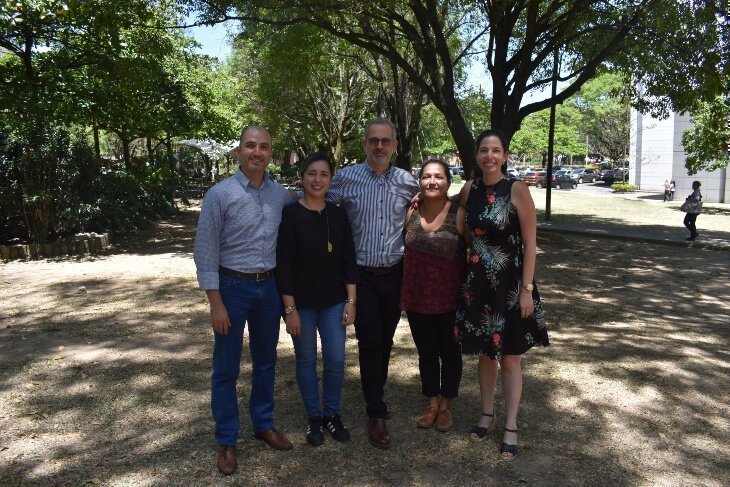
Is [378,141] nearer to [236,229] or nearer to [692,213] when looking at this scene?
[236,229]

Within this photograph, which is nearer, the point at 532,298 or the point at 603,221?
the point at 532,298

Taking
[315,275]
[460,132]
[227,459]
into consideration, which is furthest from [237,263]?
[460,132]

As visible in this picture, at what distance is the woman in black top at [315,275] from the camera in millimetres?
3264

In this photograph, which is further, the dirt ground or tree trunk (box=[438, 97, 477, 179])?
tree trunk (box=[438, 97, 477, 179])

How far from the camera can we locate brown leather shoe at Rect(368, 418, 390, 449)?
3496 mm

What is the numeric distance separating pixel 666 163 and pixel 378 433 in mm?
37501

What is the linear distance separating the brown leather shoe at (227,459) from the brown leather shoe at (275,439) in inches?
10.5

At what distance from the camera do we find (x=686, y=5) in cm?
971

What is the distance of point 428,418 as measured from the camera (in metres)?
3.77

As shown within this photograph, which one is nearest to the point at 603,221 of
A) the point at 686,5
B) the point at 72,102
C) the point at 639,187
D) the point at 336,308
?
the point at 686,5

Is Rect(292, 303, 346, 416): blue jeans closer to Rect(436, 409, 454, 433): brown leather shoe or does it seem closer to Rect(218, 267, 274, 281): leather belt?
Rect(218, 267, 274, 281): leather belt

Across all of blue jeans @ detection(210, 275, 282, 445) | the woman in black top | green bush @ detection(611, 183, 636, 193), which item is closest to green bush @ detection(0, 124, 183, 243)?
blue jeans @ detection(210, 275, 282, 445)

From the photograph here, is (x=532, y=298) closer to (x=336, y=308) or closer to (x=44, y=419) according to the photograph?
(x=336, y=308)

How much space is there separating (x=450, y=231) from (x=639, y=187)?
39.4 meters
